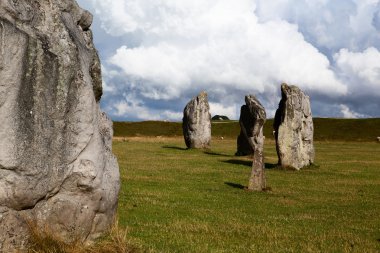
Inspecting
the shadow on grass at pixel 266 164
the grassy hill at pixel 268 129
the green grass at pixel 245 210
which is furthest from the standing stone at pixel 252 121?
the grassy hill at pixel 268 129

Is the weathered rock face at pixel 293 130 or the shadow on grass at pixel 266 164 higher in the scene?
the weathered rock face at pixel 293 130

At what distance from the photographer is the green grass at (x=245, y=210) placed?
12156 millimetres

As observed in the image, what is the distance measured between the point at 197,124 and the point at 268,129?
57455mm

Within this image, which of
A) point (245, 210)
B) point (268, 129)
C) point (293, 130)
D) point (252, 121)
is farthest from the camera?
point (268, 129)

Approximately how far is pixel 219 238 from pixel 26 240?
485 cm

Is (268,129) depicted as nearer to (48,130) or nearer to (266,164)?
(266,164)

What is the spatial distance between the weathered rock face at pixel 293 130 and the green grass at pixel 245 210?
5.78ft

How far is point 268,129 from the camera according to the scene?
104938 mm

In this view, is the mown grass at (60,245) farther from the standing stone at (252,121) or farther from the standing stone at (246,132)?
the standing stone at (246,132)

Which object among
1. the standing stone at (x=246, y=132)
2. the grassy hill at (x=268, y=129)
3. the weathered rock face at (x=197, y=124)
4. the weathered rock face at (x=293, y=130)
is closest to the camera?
the weathered rock face at (x=293, y=130)

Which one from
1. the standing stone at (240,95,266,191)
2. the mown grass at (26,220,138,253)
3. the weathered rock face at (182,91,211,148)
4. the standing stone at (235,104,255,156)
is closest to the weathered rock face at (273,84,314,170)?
the standing stone at (240,95,266,191)

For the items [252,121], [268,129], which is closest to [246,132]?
[252,121]

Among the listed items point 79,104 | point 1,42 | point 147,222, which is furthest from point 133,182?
point 1,42

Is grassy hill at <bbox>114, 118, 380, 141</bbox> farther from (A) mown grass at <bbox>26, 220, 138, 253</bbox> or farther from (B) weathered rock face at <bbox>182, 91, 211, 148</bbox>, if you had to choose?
(A) mown grass at <bbox>26, 220, 138, 253</bbox>
